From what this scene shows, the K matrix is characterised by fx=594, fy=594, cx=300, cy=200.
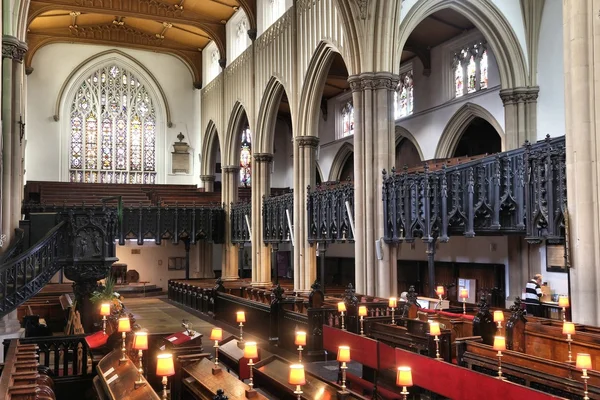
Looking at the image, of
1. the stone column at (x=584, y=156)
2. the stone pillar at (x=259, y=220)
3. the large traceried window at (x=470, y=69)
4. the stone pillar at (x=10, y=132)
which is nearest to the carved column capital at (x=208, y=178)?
the stone pillar at (x=259, y=220)

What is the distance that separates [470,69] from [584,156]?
12159 millimetres

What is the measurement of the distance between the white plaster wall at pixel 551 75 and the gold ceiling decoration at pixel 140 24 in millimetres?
11856

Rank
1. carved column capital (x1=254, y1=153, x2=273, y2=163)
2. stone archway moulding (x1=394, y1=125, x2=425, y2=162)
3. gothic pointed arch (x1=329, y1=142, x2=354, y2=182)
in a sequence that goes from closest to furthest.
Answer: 1. stone archway moulding (x1=394, y1=125, x2=425, y2=162)
2. carved column capital (x1=254, y1=153, x2=273, y2=163)
3. gothic pointed arch (x1=329, y1=142, x2=354, y2=182)

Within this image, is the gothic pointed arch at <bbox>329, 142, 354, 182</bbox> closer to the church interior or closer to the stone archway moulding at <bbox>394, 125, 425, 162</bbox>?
the church interior

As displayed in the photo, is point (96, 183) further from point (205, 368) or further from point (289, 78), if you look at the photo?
point (205, 368)

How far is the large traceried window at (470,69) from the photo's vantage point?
2006 cm

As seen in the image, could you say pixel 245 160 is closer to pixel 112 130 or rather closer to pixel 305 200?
pixel 112 130

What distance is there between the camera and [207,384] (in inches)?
241

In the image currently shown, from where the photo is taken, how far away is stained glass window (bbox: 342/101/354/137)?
2884 cm

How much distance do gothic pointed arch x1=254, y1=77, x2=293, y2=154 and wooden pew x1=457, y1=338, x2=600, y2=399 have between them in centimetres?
1667

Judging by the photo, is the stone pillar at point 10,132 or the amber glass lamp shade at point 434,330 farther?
the stone pillar at point 10,132

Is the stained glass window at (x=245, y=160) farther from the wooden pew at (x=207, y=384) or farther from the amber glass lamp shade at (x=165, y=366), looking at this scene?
the amber glass lamp shade at (x=165, y=366)

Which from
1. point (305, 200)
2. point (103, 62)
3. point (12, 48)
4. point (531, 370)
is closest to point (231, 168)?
point (305, 200)

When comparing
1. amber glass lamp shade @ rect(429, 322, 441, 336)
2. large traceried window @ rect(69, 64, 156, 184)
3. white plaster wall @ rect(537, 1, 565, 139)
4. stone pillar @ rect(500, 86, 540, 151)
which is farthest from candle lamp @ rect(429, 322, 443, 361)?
large traceried window @ rect(69, 64, 156, 184)
